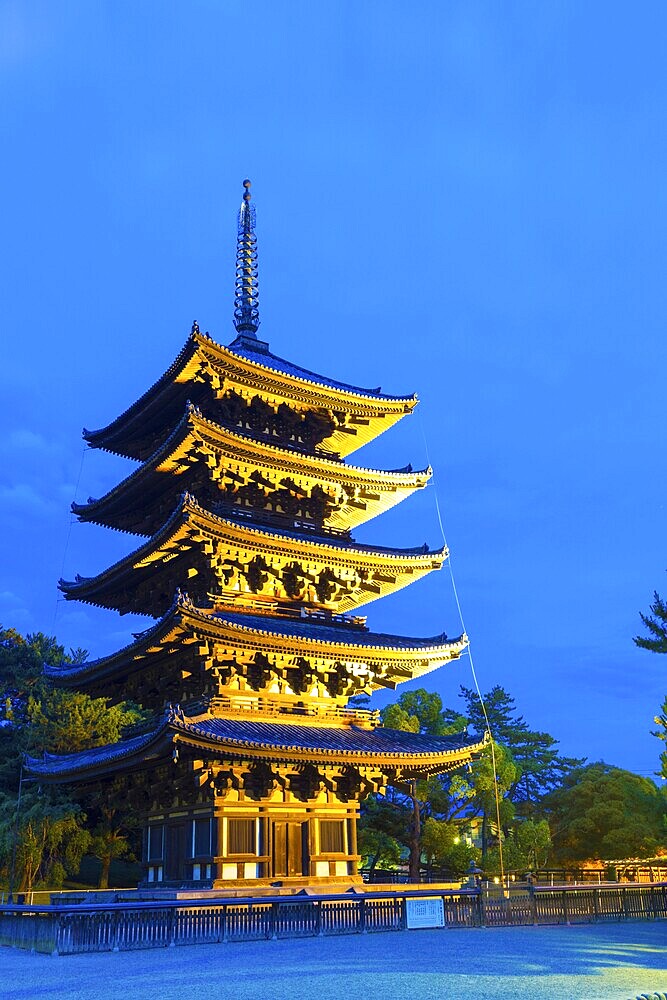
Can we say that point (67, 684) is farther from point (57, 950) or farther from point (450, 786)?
point (450, 786)

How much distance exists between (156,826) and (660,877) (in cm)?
2356

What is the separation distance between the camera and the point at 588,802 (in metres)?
57.8

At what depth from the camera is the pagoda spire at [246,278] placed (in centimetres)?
4139

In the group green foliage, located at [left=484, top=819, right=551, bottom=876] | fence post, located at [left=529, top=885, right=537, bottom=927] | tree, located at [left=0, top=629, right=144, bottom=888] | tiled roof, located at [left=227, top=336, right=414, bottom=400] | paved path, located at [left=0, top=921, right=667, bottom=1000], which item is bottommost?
paved path, located at [left=0, top=921, right=667, bottom=1000]

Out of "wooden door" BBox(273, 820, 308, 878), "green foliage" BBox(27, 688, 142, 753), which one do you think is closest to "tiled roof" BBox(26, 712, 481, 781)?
"wooden door" BBox(273, 820, 308, 878)

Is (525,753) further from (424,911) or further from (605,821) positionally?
(424,911)

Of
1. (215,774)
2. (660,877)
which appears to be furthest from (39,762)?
(660,877)

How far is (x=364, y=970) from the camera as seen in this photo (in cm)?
1812

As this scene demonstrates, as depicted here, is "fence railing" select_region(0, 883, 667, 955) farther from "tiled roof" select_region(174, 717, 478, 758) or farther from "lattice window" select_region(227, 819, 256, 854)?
"tiled roof" select_region(174, 717, 478, 758)

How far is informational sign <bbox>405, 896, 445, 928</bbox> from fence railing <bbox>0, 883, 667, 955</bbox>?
11 cm

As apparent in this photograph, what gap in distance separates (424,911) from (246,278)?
92.3ft

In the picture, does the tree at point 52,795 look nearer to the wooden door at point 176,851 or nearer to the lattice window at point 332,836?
the wooden door at point 176,851

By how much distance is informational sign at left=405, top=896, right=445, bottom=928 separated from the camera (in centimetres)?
2712

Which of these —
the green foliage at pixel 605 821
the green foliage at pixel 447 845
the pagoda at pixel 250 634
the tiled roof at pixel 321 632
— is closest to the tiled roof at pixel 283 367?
the pagoda at pixel 250 634
